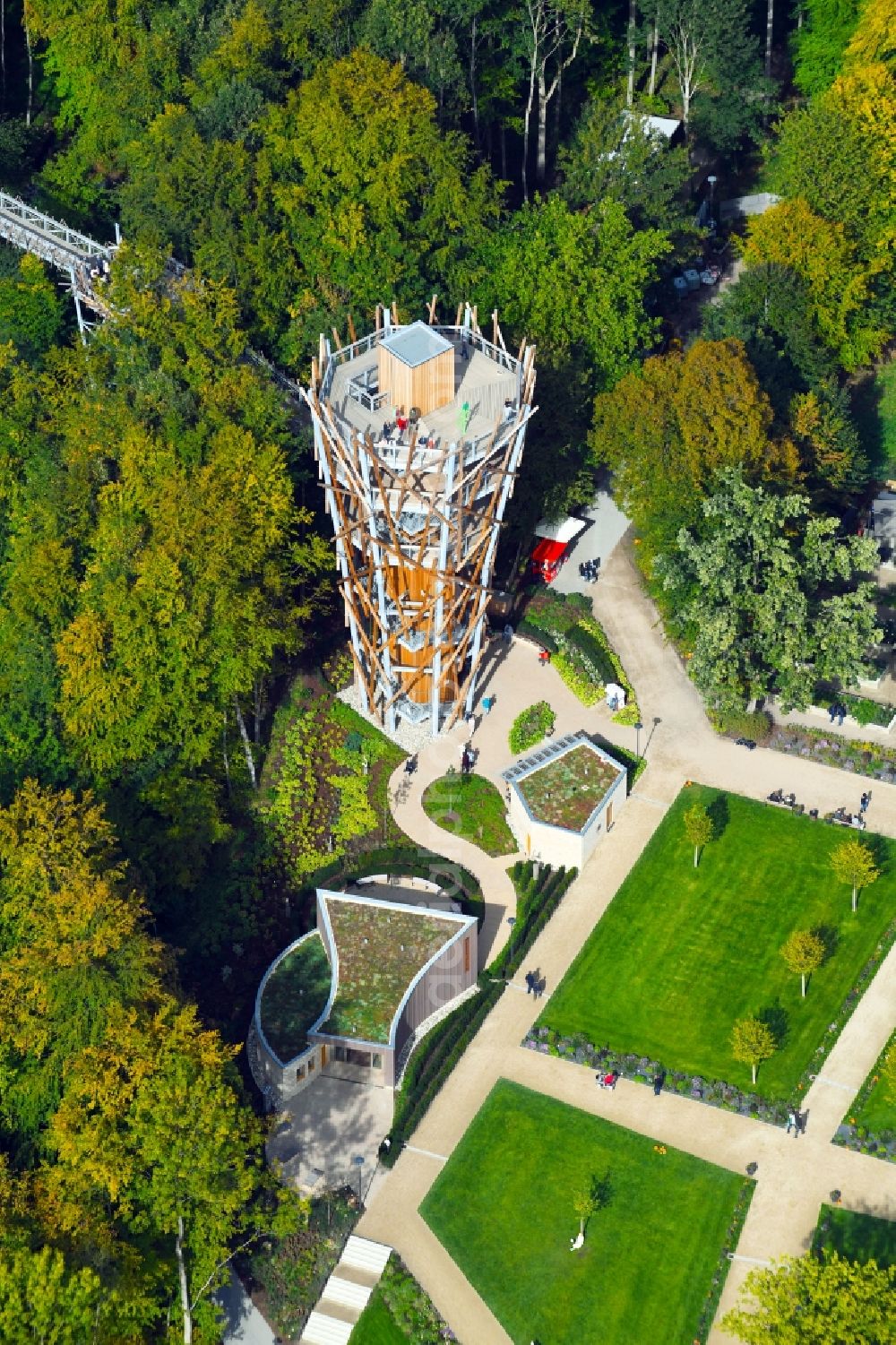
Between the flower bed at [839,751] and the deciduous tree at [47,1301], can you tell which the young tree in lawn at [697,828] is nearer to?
the flower bed at [839,751]

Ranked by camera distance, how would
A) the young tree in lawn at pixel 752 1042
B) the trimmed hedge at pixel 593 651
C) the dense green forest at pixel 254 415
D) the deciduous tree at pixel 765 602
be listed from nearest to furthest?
the dense green forest at pixel 254 415
the young tree in lawn at pixel 752 1042
the deciduous tree at pixel 765 602
the trimmed hedge at pixel 593 651

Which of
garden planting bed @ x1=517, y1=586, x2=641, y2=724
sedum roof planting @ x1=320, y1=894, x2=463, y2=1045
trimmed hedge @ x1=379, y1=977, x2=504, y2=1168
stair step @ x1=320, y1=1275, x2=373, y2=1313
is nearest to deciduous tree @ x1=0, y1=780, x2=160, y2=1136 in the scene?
sedum roof planting @ x1=320, y1=894, x2=463, y2=1045

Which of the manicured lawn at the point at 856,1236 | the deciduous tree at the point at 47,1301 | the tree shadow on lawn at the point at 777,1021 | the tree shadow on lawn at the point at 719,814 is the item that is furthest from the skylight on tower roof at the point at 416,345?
the deciduous tree at the point at 47,1301

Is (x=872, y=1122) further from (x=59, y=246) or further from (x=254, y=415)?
(x=59, y=246)

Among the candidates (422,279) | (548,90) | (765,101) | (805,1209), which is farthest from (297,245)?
(805,1209)

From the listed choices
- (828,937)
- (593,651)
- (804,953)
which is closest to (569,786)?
(593,651)

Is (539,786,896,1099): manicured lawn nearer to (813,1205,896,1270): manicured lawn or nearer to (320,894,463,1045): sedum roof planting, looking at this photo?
(320,894,463,1045): sedum roof planting
